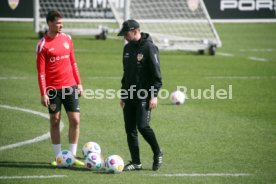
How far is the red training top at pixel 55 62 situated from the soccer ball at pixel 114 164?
1.46 meters

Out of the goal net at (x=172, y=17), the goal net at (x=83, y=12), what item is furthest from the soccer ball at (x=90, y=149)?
the goal net at (x=83, y=12)

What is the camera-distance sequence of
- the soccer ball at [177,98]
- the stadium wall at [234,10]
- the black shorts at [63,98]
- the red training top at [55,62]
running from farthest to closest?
the stadium wall at [234,10] < the soccer ball at [177,98] < the black shorts at [63,98] < the red training top at [55,62]

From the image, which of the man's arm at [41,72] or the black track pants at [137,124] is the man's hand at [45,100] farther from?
the black track pants at [137,124]

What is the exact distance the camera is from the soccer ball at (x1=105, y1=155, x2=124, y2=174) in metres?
10.4

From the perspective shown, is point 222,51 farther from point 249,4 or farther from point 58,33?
point 58,33

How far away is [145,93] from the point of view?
1055 centimetres

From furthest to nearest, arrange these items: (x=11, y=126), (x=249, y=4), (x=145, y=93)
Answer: (x=249, y=4)
(x=11, y=126)
(x=145, y=93)

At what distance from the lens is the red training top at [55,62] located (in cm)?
1084

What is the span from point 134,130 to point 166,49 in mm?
17433

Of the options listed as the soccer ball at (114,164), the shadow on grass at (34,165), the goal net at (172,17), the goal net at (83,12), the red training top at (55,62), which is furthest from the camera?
the goal net at (83,12)

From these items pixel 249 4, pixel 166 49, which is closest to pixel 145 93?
pixel 166 49

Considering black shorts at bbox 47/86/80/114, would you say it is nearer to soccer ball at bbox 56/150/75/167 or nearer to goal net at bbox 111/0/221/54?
soccer ball at bbox 56/150/75/167

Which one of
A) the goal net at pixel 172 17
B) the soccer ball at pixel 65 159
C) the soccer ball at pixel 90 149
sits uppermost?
the soccer ball at pixel 90 149

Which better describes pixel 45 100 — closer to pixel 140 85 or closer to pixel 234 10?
pixel 140 85
